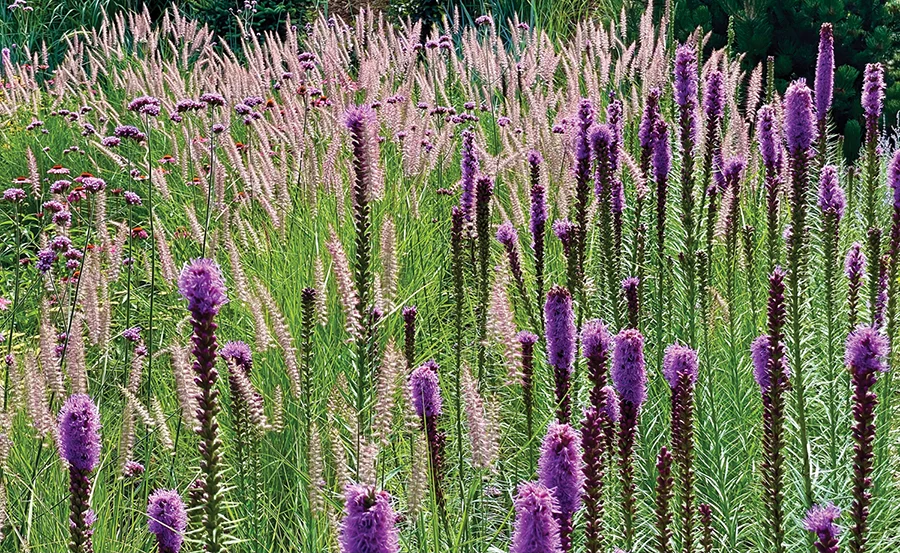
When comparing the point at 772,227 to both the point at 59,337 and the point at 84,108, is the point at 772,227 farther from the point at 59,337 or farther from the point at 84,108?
the point at 84,108

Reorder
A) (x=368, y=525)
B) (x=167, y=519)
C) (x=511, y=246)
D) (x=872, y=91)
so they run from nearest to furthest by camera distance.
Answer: (x=368, y=525) < (x=167, y=519) < (x=511, y=246) < (x=872, y=91)

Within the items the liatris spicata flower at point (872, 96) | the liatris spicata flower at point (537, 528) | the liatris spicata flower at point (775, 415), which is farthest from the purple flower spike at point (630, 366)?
the liatris spicata flower at point (872, 96)

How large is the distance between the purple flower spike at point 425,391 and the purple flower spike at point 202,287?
2.98ft

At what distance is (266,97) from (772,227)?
17.9ft

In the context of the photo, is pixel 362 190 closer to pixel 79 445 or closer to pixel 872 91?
pixel 79 445

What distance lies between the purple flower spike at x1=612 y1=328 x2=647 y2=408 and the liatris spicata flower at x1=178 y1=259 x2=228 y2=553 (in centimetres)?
78

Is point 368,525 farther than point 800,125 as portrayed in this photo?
No

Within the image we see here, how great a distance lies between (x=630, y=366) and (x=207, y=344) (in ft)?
2.71

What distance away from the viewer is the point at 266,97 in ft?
27.5

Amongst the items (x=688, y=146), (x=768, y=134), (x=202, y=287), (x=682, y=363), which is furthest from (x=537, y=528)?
(x=768, y=134)

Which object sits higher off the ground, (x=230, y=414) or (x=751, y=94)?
(x=751, y=94)

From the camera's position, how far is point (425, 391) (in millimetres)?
2531

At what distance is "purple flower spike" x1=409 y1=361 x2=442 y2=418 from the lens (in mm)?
2529

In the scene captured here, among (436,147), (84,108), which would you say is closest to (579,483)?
(436,147)
